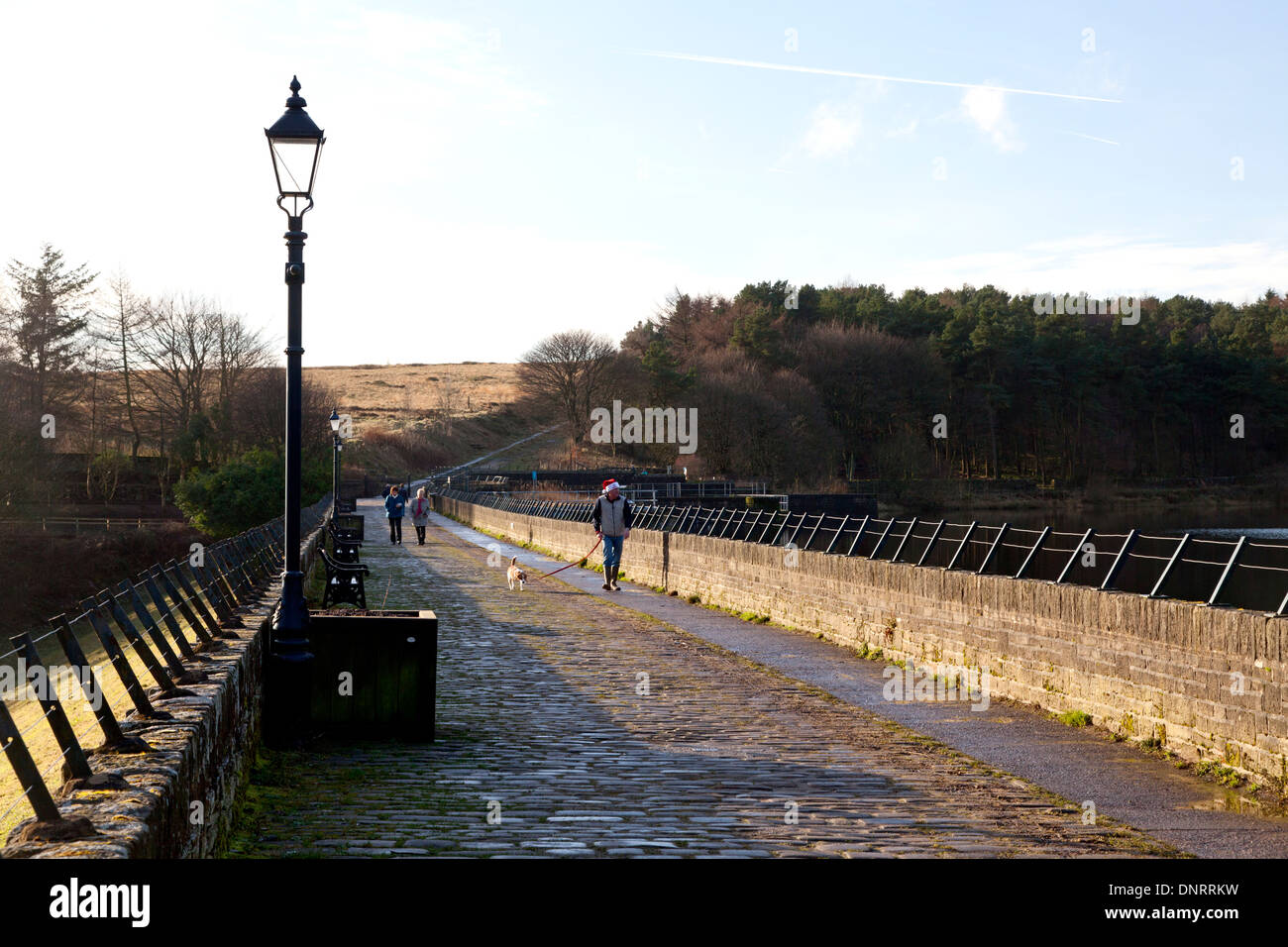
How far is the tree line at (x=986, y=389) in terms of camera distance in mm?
86375

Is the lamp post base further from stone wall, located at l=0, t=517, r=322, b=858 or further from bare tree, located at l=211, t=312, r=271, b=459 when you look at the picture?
bare tree, located at l=211, t=312, r=271, b=459

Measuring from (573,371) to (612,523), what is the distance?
3416 inches

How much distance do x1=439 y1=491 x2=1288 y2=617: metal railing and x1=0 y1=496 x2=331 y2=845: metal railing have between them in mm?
6096

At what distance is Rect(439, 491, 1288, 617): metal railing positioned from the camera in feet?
28.2

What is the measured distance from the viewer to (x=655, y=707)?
387 inches

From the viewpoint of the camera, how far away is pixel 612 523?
66.9ft

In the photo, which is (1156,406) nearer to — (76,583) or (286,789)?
(76,583)

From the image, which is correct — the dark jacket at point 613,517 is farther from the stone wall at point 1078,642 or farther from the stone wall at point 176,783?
the stone wall at point 176,783

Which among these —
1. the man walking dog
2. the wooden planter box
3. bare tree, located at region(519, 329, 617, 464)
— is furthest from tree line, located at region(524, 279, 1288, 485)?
the wooden planter box

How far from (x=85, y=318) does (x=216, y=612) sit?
2520 inches

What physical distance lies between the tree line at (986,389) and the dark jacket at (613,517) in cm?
6137

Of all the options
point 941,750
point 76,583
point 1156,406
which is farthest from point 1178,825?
point 1156,406

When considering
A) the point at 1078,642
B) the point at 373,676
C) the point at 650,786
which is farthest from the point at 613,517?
the point at 650,786
